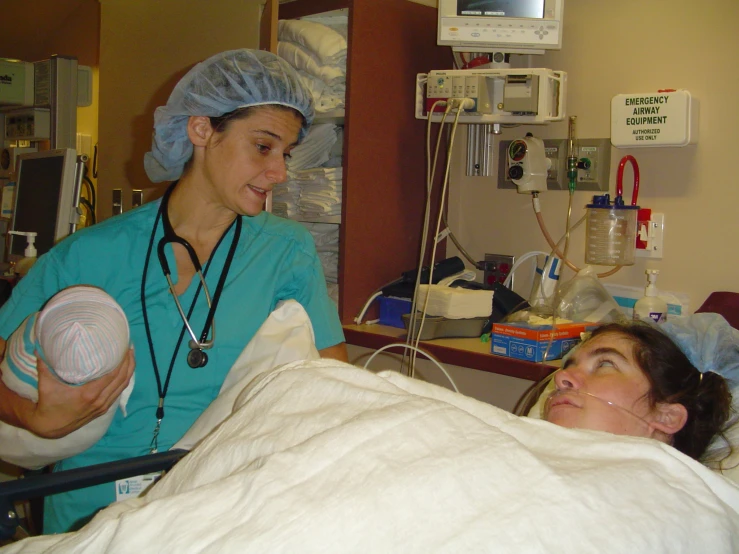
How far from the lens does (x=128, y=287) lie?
5.02 feet

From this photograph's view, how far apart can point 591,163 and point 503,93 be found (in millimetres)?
383

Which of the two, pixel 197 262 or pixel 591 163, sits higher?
pixel 591 163

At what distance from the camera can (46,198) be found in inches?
108

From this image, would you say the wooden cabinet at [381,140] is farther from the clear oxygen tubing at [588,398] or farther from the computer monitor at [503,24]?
the clear oxygen tubing at [588,398]

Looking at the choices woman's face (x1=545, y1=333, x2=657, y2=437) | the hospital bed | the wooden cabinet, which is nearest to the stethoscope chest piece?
the hospital bed

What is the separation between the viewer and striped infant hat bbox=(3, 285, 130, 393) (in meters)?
1.13

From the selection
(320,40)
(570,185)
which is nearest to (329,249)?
Result: (320,40)

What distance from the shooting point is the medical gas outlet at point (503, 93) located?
7.65 ft

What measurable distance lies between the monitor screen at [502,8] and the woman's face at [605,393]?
131 centimetres

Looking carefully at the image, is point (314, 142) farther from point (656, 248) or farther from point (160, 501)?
point (160, 501)

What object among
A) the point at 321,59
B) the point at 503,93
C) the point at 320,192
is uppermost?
the point at 321,59

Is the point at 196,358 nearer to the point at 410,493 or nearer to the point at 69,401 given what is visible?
the point at 69,401

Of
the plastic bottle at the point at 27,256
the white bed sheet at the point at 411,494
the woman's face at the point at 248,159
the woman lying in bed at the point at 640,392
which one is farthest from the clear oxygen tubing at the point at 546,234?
the plastic bottle at the point at 27,256

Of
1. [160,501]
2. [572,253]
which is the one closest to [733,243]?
[572,253]
